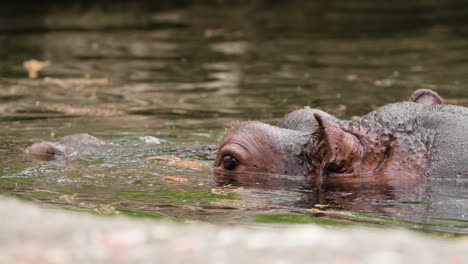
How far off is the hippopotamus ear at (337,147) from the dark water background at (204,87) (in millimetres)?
158

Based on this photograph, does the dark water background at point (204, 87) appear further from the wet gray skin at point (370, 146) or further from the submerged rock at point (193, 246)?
the submerged rock at point (193, 246)

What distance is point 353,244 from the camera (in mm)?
2635

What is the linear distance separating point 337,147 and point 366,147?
0.25 meters

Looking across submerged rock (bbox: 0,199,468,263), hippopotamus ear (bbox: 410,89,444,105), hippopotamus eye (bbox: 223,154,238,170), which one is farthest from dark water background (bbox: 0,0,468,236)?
submerged rock (bbox: 0,199,468,263)

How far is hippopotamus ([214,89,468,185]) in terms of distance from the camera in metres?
5.01

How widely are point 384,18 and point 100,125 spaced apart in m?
13.5

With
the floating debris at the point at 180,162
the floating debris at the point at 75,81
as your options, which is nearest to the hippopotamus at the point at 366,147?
the floating debris at the point at 180,162

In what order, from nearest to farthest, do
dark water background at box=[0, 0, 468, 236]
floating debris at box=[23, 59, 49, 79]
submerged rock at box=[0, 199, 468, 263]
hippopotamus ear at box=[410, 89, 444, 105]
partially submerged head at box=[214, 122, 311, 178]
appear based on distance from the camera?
submerged rock at box=[0, 199, 468, 263], dark water background at box=[0, 0, 468, 236], partially submerged head at box=[214, 122, 311, 178], hippopotamus ear at box=[410, 89, 444, 105], floating debris at box=[23, 59, 49, 79]

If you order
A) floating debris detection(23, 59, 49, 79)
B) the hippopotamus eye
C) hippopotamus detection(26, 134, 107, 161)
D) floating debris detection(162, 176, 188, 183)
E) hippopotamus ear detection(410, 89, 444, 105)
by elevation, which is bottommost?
floating debris detection(162, 176, 188, 183)

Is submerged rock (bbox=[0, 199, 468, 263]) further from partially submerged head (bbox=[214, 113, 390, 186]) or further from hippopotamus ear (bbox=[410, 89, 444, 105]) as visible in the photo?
hippopotamus ear (bbox=[410, 89, 444, 105])

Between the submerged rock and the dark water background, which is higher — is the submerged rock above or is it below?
below

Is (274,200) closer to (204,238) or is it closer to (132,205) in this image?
(132,205)

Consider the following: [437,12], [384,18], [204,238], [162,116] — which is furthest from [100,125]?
[437,12]

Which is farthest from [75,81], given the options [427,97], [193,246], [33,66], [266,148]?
[193,246]
